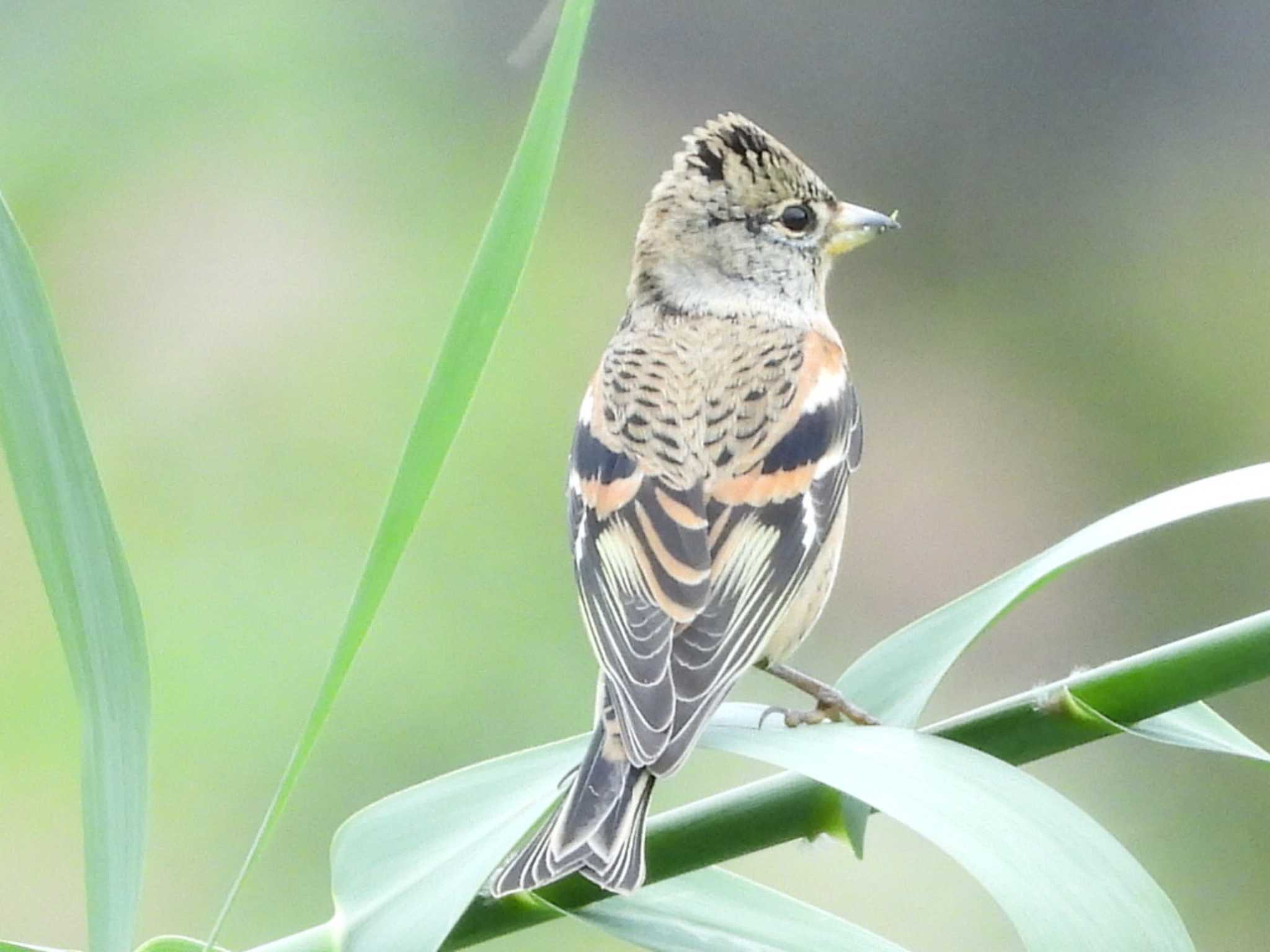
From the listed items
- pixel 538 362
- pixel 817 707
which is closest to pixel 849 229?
pixel 817 707

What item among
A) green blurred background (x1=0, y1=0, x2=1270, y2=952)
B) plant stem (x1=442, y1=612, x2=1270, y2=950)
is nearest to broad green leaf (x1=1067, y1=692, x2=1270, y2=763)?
plant stem (x1=442, y1=612, x2=1270, y2=950)

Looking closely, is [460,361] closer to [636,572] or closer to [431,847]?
[431,847]

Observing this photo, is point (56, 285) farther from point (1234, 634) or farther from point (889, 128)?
point (1234, 634)

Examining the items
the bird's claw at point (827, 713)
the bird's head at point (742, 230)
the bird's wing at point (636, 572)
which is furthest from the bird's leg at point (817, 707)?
the bird's head at point (742, 230)

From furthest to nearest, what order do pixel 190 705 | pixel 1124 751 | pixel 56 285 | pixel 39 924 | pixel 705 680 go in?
pixel 56 285
pixel 1124 751
pixel 190 705
pixel 39 924
pixel 705 680

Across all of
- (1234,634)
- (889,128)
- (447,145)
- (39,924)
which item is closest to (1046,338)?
(889,128)

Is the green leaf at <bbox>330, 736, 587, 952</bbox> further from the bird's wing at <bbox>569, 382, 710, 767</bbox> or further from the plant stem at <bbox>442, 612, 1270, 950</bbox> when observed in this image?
the bird's wing at <bbox>569, 382, 710, 767</bbox>

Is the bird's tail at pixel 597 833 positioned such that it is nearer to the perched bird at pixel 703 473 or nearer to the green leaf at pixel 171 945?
the perched bird at pixel 703 473
